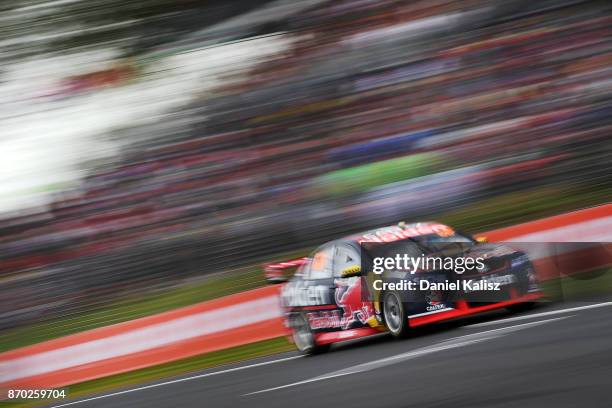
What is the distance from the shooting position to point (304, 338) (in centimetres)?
808

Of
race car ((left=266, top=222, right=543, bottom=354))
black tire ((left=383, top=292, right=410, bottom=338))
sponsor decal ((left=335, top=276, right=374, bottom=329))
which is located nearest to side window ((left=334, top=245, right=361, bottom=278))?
race car ((left=266, top=222, right=543, bottom=354))

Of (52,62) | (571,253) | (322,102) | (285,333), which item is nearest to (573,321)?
(571,253)

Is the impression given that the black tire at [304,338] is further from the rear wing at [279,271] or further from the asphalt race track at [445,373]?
the rear wing at [279,271]

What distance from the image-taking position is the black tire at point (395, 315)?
6.93m

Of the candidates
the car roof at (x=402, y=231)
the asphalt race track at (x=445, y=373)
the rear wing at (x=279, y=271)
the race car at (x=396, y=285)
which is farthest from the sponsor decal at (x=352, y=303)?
the rear wing at (x=279, y=271)

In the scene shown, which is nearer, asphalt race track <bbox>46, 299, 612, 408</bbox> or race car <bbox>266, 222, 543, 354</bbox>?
asphalt race track <bbox>46, 299, 612, 408</bbox>

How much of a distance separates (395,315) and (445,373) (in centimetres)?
198

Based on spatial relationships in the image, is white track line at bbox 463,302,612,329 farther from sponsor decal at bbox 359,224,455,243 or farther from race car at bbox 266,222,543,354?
sponsor decal at bbox 359,224,455,243

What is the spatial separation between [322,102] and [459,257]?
7.10 metres

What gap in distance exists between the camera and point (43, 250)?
12.5 metres

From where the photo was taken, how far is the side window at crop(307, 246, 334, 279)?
7.96m

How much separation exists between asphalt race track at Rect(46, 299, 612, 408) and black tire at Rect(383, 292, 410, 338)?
11cm

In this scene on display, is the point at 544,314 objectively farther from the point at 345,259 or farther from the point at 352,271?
the point at 345,259

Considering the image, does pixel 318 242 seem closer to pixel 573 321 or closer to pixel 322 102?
pixel 322 102
